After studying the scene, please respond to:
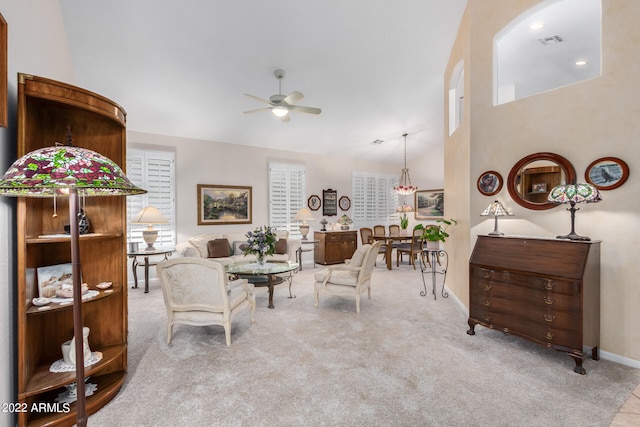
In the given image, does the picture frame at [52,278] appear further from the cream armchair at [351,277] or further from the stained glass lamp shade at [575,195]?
the stained glass lamp shade at [575,195]

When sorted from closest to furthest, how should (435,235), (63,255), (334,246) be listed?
(63,255) < (435,235) < (334,246)

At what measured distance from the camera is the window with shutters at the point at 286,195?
27.1 feet

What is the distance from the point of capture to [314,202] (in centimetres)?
907

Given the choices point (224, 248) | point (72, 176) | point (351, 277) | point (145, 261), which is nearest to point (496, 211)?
point (351, 277)

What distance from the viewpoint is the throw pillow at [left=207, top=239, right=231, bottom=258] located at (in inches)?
261

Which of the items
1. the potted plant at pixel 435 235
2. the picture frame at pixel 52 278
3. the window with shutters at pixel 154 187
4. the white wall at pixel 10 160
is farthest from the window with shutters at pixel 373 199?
the white wall at pixel 10 160

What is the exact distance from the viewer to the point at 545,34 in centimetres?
464

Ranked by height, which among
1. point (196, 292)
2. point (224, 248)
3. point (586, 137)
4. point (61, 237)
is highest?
point (586, 137)

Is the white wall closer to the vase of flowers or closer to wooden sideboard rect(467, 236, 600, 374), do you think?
the vase of flowers

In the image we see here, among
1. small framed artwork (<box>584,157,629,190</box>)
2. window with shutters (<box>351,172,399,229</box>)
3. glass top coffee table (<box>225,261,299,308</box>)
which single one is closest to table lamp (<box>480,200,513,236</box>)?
small framed artwork (<box>584,157,629,190</box>)

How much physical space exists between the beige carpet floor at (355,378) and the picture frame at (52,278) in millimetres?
1013

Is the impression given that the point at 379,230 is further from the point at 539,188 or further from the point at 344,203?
the point at 539,188

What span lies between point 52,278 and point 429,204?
9.93m

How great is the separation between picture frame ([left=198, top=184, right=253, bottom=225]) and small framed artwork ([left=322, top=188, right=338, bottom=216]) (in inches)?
94.4
